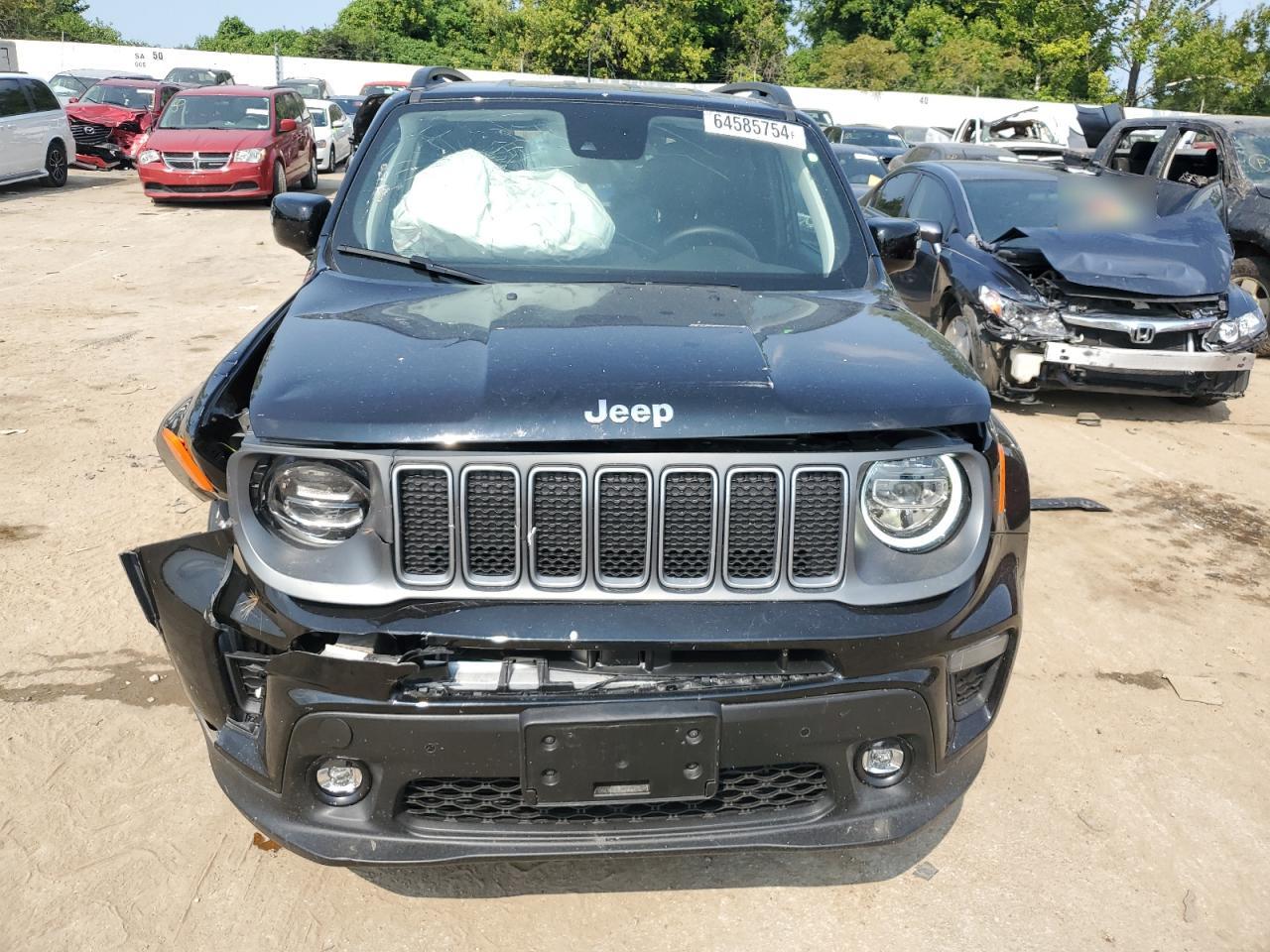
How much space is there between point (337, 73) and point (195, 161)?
3174cm

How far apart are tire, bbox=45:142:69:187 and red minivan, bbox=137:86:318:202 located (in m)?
2.26

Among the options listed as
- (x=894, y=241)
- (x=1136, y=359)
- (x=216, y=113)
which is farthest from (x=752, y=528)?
(x=216, y=113)

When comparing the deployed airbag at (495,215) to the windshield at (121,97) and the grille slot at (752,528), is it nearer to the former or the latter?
the grille slot at (752,528)

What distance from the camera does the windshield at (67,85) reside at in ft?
81.8

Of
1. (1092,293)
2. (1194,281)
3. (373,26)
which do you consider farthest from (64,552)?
(373,26)

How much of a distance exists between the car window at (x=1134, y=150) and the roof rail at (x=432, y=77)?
7.59 meters

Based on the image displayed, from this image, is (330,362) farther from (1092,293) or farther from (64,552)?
(1092,293)

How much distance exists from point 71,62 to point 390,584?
4877 centimetres

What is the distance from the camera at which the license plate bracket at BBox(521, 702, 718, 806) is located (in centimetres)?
218

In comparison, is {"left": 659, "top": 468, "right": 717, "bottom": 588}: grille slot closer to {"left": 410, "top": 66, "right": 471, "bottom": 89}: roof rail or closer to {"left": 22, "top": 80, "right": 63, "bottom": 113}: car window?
{"left": 410, "top": 66, "right": 471, "bottom": 89}: roof rail

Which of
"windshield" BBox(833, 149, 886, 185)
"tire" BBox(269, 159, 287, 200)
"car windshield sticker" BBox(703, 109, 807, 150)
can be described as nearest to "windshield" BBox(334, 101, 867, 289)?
"car windshield sticker" BBox(703, 109, 807, 150)

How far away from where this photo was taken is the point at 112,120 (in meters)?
21.5

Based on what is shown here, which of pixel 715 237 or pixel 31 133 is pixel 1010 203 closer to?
pixel 715 237

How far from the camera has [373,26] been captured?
63219mm
